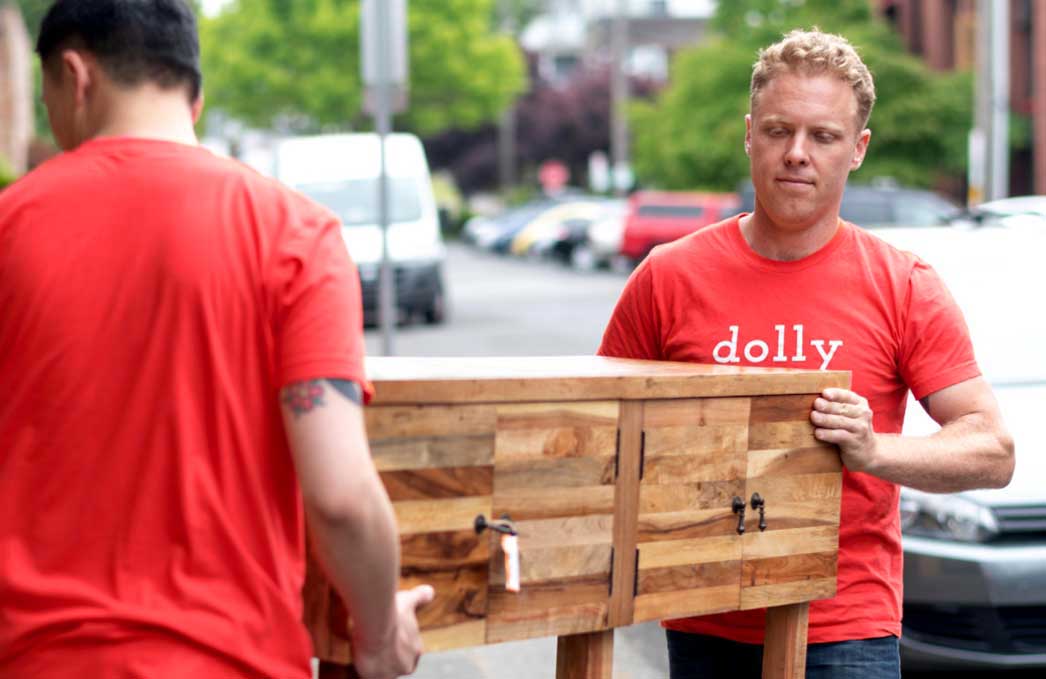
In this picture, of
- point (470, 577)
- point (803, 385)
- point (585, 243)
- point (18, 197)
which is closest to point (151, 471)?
point (18, 197)

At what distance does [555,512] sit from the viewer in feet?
8.73

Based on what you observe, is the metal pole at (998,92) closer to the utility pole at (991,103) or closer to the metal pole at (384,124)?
the utility pole at (991,103)

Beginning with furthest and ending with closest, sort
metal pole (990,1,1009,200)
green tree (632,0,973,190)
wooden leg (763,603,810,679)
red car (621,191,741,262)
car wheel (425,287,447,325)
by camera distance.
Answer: green tree (632,0,973,190)
red car (621,191,741,262)
car wheel (425,287,447,325)
metal pole (990,1,1009,200)
wooden leg (763,603,810,679)

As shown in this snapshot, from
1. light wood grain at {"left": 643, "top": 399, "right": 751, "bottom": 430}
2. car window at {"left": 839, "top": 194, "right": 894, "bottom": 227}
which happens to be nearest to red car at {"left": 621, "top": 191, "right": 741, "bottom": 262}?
car window at {"left": 839, "top": 194, "right": 894, "bottom": 227}

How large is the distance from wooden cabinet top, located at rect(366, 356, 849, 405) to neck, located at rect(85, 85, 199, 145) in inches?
18.0

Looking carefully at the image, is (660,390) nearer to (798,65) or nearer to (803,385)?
(803,385)

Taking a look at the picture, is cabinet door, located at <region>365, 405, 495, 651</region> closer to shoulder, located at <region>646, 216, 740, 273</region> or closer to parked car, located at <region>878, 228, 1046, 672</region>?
shoulder, located at <region>646, 216, 740, 273</region>

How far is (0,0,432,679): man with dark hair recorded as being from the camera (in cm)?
218

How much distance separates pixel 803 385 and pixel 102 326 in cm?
125

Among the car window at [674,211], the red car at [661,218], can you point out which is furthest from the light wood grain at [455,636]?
the car window at [674,211]

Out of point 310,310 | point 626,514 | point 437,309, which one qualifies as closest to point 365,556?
point 310,310

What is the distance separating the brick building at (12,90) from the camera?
101ft

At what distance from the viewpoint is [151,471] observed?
2.19m

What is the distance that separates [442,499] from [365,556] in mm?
295
